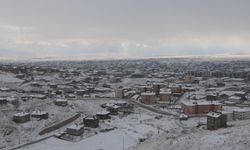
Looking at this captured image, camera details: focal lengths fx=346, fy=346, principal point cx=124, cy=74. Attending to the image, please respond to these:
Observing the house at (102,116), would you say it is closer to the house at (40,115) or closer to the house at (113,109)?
the house at (113,109)

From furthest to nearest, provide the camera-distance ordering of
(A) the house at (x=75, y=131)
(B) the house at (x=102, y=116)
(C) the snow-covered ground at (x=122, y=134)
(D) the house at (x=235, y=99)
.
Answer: (D) the house at (x=235, y=99), (B) the house at (x=102, y=116), (A) the house at (x=75, y=131), (C) the snow-covered ground at (x=122, y=134)

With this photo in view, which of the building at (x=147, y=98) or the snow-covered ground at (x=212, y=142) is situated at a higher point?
the snow-covered ground at (x=212, y=142)

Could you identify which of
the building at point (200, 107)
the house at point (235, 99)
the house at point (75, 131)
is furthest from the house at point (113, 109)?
the house at point (235, 99)

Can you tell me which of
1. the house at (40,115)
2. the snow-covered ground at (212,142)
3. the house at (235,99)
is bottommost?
the house at (235,99)

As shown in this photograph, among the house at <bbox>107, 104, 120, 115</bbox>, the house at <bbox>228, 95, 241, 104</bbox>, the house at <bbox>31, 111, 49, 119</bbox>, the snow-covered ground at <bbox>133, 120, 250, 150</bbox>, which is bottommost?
the house at <bbox>228, 95, 241, 104</bbox>

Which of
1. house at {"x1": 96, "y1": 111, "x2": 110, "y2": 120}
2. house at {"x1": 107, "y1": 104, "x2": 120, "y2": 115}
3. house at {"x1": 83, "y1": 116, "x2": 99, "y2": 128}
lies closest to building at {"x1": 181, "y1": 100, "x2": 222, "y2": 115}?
house at {"x1": 107, "y1": 104, "x2": 120, "y2": 115}

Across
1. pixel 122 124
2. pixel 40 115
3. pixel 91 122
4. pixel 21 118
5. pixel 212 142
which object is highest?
pixel 212 142

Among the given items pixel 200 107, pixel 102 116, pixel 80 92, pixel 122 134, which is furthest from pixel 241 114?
pixel 80 92

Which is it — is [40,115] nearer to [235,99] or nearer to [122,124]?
[122,124]

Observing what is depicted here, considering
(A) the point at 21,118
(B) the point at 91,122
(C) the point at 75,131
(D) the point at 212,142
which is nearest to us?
(D) the point at 212,142

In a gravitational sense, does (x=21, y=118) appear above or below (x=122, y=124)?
above

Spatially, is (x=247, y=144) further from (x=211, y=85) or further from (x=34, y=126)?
(x=211, y=85)

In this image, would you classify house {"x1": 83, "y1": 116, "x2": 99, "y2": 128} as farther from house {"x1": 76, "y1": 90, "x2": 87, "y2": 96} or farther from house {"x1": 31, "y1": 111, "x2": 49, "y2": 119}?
house {"x1": 76, "y1": 90, "x2": 87, "y2": 96}
